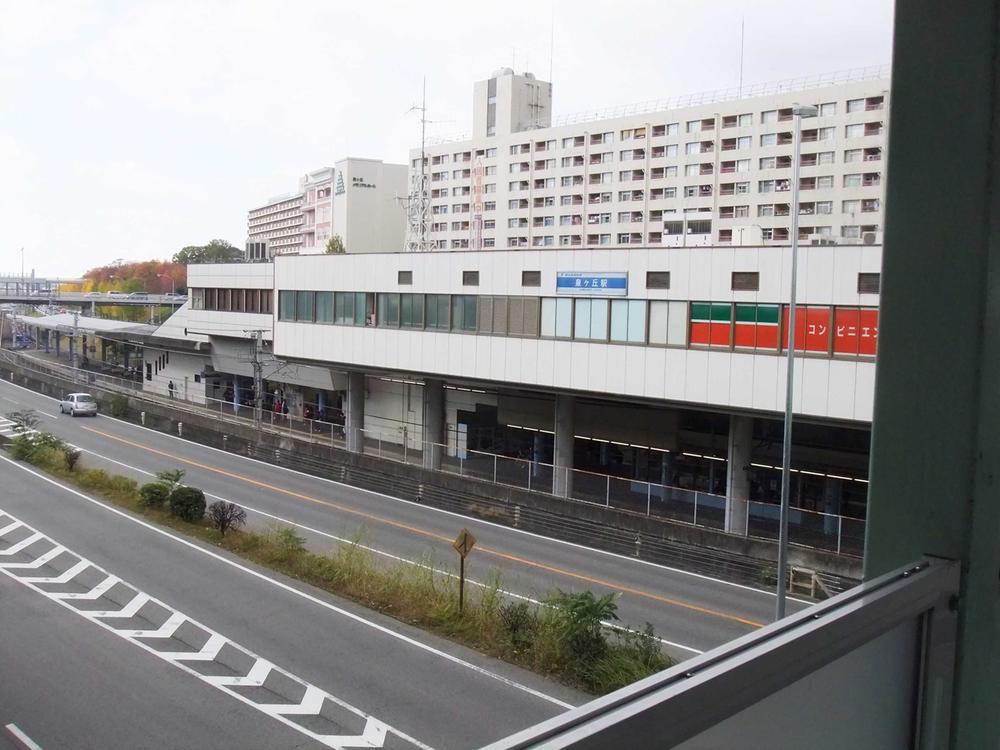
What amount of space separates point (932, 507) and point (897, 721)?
16 centimetres

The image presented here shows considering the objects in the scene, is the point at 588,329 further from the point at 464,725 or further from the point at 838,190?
the point at 838,190

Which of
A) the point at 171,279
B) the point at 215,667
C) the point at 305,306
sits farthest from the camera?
the point at 171,279

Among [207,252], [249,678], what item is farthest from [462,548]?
[207,252]

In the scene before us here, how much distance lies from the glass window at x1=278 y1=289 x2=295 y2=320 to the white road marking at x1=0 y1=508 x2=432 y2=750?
5.31 m

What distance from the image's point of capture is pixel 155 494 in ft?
23.8

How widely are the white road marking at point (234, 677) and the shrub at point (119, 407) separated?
324 inches

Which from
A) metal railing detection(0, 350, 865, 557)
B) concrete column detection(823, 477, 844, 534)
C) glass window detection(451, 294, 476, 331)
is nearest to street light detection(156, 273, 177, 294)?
metal railing detection(0, 350, 865, 557)

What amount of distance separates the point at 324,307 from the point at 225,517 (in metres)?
3.77

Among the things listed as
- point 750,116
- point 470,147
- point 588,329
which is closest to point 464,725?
point 588,329

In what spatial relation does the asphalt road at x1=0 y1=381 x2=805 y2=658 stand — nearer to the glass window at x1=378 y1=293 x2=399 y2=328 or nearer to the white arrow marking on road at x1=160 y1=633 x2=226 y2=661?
the white arrow marking on road at x1=160 y1=633 x2=226 y2=661

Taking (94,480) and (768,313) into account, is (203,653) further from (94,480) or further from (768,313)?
(94,480)

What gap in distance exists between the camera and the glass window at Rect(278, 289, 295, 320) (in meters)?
10.3

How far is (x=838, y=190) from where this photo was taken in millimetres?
13477

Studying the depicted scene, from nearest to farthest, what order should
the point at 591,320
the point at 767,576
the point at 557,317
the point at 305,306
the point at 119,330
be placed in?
the point at 767,576 → the point at 591,320 → the point at 557,317 → the point at 305,306 → the point at 119,330
